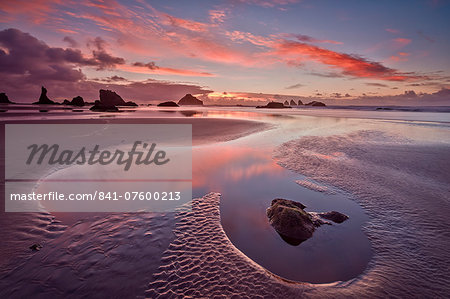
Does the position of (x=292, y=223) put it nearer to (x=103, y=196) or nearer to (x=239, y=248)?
(x=239, y=248)

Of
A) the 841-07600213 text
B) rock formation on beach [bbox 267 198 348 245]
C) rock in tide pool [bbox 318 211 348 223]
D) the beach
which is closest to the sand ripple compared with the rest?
the beach

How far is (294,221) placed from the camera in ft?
18.6

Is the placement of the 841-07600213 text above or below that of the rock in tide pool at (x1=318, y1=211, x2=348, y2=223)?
below

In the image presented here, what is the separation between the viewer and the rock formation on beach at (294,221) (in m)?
5.41

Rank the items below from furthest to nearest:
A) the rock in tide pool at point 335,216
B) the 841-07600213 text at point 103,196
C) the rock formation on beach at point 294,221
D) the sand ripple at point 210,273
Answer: the 841-07600213 text at point 103,196 < the rock in tide pool at point 335,216 < the rock formation on beach at point 294,221 < the sand ripple at point 210,273

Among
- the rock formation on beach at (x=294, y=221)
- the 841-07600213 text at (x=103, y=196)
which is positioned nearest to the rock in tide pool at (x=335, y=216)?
the rock formation on beach at (x=294, y=221)

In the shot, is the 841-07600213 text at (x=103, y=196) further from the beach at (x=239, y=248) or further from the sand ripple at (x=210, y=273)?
the sand ripple at (x=210, y=273)

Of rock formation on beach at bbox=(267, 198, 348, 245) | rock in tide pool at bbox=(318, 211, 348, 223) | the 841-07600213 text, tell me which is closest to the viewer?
rock formation on beach at bbox=(267, 198, 348, 245)

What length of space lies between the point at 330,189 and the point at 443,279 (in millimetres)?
4527

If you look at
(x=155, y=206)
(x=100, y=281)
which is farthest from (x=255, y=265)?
(x=155, y=206)

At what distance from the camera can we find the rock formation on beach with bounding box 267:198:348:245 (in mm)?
5406

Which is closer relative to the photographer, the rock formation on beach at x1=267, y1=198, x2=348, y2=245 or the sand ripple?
the sand ripple

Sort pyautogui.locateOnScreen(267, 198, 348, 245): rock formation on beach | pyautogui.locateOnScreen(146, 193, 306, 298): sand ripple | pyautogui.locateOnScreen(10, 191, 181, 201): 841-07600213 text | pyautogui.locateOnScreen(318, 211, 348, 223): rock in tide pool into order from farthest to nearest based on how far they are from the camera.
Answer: pyautogui.locateOnScreen(10, 191, 181, 201): 841-07600213 text < pyautogui.locateOnScreen(318, 211, 348, 223): rock in tide pool < pyautogui.locateOnScreen(267, 198, 348, 245): rock formation on beach < pyautogui.locateOnScreen(146, 193, 306, 298): sand ripple

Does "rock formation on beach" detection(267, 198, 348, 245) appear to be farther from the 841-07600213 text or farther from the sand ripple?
the 841-07600213 text
